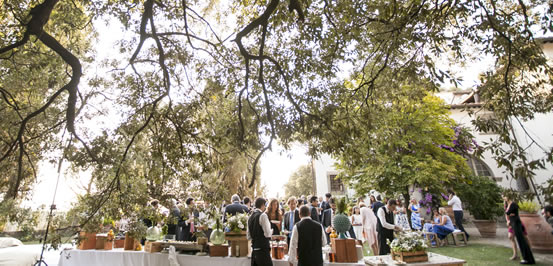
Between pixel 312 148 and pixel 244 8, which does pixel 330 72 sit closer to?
pixel 312 148

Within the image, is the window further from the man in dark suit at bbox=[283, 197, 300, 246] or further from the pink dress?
the man in dark suit at bbox=[283, 197, 300, 246]

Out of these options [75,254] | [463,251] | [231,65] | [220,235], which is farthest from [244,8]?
[463,251]

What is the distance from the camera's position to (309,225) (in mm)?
5363

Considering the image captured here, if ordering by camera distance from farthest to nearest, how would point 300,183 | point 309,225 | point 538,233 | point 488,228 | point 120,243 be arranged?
point 300,183
point 488,228
point 538,233
point 120,243
point 309,225

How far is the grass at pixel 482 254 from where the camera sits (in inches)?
309

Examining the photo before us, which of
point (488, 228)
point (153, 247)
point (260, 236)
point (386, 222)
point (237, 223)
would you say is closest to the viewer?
point (260, 236)

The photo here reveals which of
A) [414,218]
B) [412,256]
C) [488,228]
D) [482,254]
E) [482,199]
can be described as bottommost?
[482,254]

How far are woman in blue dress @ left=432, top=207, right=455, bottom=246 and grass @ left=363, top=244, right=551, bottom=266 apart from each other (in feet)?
1.58

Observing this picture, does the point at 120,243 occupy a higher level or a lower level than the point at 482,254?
higher

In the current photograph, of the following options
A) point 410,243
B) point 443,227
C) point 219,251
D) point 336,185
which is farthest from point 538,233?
point 336,185

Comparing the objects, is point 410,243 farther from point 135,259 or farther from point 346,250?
point 135,259

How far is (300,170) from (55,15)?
3563 cm

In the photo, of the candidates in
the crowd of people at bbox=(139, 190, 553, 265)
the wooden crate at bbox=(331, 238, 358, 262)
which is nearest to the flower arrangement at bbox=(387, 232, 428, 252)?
the wooden crate at bbox=(331, 238, 358, 262)

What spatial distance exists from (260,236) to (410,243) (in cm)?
265
